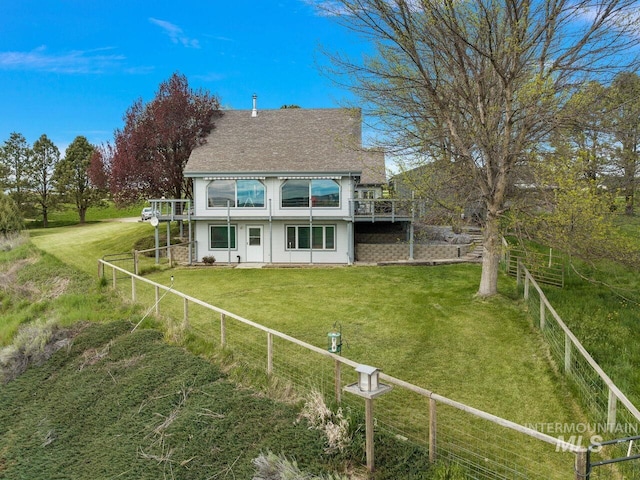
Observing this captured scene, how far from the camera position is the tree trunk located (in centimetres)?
1248

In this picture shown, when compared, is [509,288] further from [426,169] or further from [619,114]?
[619,114]

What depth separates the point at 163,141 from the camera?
24875 millimetres

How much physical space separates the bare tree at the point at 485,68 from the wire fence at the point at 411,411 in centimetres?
673

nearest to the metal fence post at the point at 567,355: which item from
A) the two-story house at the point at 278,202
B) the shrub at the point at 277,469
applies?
the shrub at the point at 277,469

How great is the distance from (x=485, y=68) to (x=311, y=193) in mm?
10614

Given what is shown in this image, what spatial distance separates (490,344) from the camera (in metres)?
9.66

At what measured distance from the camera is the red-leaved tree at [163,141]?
80.8 ft

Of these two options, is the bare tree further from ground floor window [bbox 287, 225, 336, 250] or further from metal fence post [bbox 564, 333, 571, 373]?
ground floor window [bbox 287, 225, 336, 250]

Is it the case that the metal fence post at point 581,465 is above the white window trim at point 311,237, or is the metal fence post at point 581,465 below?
below

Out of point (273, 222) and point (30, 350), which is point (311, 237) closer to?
point (273, 222)

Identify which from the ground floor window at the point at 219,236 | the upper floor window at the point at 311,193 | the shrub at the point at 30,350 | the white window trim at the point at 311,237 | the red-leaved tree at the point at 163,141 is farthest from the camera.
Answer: the red-leaved tree at the point at 163,141

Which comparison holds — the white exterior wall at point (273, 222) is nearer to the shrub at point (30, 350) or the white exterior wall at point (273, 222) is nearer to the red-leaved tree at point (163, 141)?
the red-leaved tree at point (163, 141)

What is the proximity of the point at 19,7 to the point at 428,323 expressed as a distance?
36.5m

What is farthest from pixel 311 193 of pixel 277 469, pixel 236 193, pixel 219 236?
pixel 277 469
